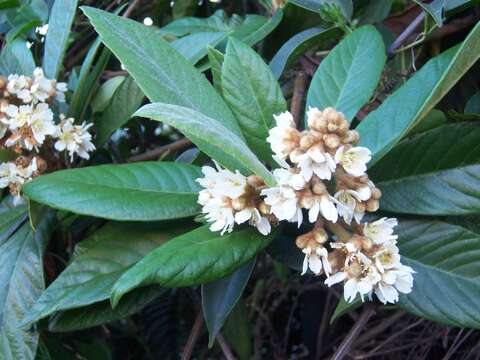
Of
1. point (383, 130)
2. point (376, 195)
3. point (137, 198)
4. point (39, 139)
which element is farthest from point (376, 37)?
point (39, 139)

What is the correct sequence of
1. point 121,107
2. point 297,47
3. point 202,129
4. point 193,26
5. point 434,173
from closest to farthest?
point 202,129 → point 434,173 → point 297,47 → point 121,107 → point 193,26

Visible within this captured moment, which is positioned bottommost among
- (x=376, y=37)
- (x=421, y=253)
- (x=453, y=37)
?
(x=421, y=253)

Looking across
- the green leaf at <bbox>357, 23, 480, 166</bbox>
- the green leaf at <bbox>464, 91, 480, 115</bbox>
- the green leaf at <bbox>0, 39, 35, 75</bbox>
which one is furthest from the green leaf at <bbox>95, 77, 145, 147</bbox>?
the green leaf at <bbox>464, 91, 480, 115</bbox>

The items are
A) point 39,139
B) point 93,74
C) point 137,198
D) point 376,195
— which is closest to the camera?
point 376,195

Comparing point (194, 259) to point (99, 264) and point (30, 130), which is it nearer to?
point (99, 264)

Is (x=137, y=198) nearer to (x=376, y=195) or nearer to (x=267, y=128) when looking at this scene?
(x=267, y=128)

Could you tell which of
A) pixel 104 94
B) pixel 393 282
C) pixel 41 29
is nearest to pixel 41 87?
pixel 104 94

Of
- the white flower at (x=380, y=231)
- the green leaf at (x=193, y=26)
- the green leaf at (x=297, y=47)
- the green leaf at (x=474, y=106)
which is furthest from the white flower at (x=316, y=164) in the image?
the green leaf at (x=193, y=26)
